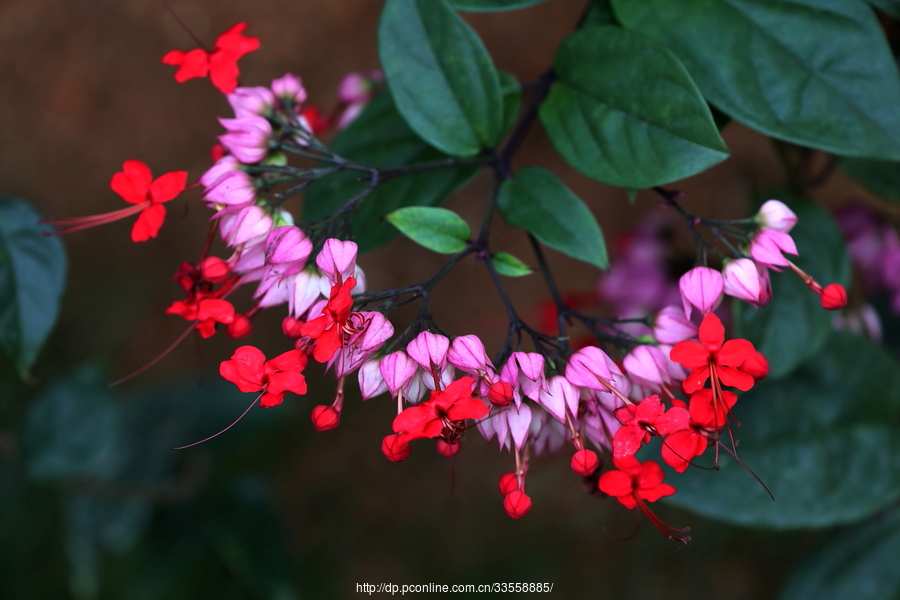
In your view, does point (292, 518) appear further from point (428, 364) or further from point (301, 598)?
point (428, 364)

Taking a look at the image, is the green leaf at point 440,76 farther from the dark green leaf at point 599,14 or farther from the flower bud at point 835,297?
the flower bud at point 835,297

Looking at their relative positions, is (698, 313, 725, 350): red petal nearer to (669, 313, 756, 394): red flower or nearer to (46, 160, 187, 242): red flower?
(669, 313, 756, 394): red flower

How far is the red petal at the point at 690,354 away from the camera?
1.78 feet

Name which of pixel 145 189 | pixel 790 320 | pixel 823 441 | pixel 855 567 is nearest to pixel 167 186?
pixel 145 189

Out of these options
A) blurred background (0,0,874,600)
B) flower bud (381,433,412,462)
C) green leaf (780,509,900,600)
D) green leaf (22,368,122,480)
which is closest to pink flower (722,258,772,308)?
flower bud (381,433,412,462)

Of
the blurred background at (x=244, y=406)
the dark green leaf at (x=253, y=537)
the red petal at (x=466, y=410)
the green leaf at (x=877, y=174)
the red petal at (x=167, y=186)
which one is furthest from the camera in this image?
the blurred background at (x=244, y=406)

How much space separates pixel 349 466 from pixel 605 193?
1018mm

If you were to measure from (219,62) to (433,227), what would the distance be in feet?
0.89

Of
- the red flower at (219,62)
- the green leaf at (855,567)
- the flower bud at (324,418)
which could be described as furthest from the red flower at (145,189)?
the green leaf at (855,567)

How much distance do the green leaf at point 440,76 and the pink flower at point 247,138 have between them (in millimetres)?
178

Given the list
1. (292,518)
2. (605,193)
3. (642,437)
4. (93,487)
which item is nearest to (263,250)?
(642,437)

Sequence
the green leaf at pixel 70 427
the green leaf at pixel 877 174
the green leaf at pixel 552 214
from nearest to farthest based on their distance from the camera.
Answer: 1. the green leaf at pixel 552 214
2. the green leaf at pixel 877 174
3. the green leaf at pixel 70 427

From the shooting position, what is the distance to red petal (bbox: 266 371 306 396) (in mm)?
552

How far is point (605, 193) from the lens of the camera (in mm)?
1753
